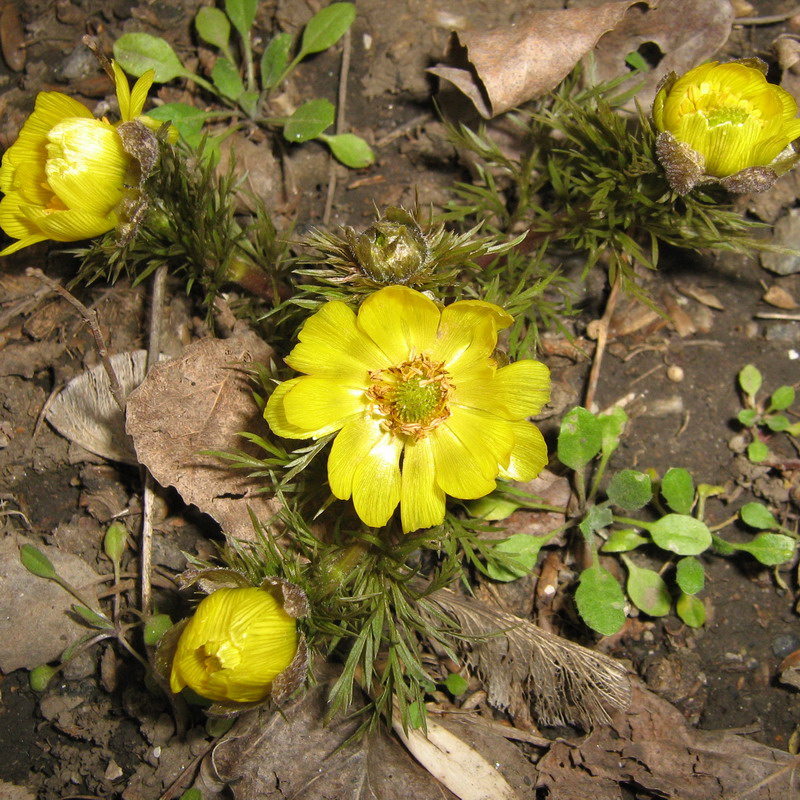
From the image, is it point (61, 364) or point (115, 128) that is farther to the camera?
point (61, 364)

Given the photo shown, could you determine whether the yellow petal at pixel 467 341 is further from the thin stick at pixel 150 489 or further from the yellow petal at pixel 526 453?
the thin stick at pixel 150 489

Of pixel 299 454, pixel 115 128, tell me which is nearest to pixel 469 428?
pixel 299 454

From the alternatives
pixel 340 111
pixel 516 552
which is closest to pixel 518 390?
pixel 516 552

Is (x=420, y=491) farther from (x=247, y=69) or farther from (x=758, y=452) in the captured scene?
(x=247, y=69)

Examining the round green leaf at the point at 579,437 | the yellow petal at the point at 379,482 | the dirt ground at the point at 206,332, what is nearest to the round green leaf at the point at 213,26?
the dirt ground at the point at 206,332

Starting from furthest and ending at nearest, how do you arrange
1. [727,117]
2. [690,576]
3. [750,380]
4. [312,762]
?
1. [750,380]
2. [690,576]
3. [312,762]
4. [727,117]

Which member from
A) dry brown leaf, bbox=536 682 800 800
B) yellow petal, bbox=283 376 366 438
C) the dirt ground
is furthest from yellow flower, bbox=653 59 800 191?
dry brown leaf, bbox=536 682 800 800

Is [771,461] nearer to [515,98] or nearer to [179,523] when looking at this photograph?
[515,98]
